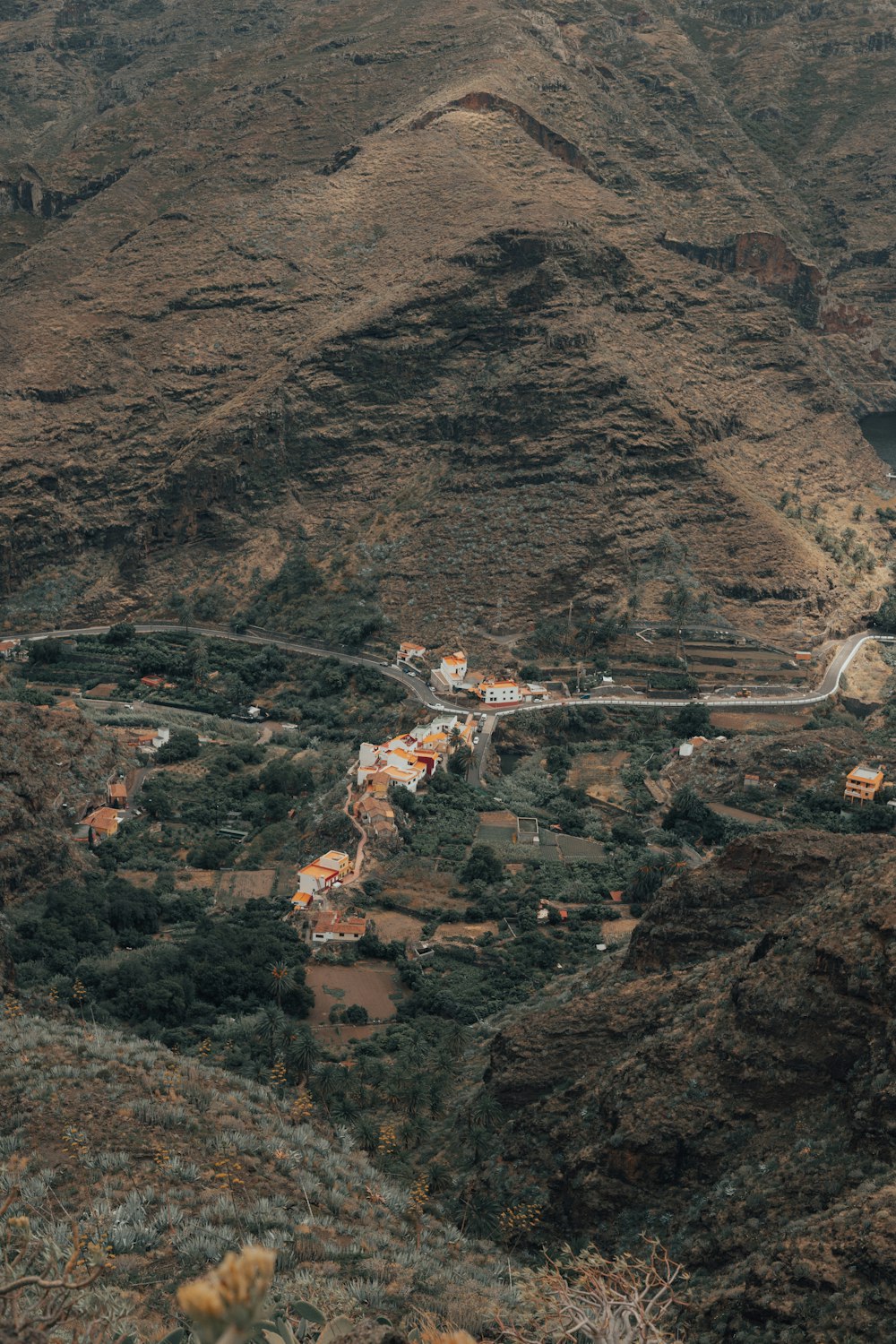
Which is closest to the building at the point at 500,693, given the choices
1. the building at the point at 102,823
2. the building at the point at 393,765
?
the building at the point at 393,765

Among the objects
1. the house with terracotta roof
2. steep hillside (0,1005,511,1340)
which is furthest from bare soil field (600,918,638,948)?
steep hillside (0,1005,511,1340)

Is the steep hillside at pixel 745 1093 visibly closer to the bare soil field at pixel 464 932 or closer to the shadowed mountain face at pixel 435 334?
the bare soil field at pixel 464 932

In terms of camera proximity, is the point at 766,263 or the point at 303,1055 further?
the point at 766,263

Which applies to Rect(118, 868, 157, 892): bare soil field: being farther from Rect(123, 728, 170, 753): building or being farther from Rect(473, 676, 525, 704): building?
Rect(473, 676, 525, 704): building

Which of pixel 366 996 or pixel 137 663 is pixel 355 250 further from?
pixel 366 996

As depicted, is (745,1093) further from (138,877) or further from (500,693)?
(500,693)

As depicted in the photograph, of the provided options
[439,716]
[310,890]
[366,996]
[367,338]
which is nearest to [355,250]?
[367,338]

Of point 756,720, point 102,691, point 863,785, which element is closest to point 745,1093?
point 863,785

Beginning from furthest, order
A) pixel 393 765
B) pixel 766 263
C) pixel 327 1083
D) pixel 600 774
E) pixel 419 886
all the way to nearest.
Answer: pixel 766 263
pixel 600 774
pixel 393 765
pixel 419 886
pixel 327 1083
